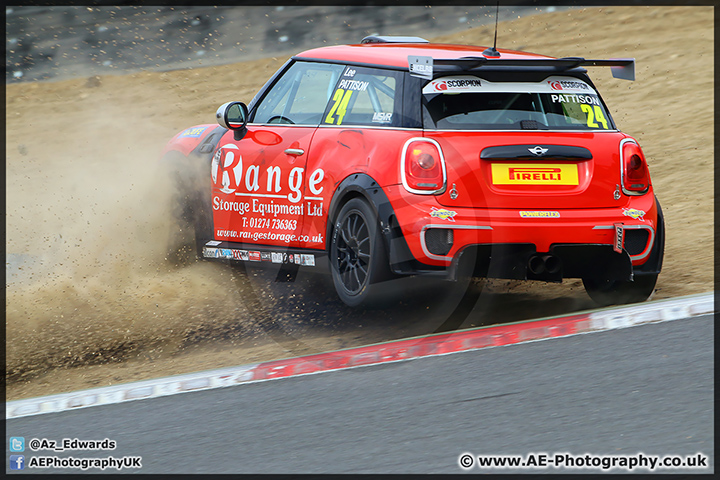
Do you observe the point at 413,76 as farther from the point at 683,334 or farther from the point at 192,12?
the point at 192,12

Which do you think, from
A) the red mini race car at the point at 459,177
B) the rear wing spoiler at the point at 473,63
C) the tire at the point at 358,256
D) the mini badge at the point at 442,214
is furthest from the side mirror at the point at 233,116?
the mini badge at the point at 442,214

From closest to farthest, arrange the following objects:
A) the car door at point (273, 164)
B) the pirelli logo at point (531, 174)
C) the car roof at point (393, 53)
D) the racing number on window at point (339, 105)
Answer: the pirelli logo at point (531, 174) → the car roof at point (393, 53) → the racing number on window at point (339, 105) → the car door at point (273, 164)

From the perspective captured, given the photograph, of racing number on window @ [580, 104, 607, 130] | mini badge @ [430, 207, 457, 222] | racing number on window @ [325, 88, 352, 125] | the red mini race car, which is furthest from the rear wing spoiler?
mini badge @ [430, 207, 457, 222]

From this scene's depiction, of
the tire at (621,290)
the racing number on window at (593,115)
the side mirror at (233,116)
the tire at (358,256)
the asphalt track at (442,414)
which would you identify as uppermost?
the side mirror at (233,116)

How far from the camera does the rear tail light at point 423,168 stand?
5.93 meters

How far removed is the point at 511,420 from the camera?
14.1ft

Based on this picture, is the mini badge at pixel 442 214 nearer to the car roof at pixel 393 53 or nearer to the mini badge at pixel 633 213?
the car roof at pixel 393 53

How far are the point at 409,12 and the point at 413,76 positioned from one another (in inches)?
628

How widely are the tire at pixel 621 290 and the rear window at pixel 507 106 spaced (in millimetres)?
1077

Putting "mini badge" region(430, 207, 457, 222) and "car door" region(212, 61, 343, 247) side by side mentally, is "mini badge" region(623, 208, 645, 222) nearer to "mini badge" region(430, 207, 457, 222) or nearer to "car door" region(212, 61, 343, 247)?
"mini badge" region(430, 207, 457, 222)

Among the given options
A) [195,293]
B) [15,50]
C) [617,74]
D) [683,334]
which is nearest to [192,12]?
[15,50]

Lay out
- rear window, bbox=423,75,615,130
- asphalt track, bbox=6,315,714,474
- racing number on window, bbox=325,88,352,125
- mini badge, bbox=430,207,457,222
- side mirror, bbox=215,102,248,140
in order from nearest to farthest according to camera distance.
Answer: asphalt track, bbox=6,315,714,474
mini badge, bbox=430,207,457,222
rear window, bbox=423,75,615,130
racing number on window, bbox=325,88,352,125
side mirror, bbox=215,102,248,140

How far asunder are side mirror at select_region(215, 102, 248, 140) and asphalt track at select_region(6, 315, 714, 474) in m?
2.64

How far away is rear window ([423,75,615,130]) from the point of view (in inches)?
242
